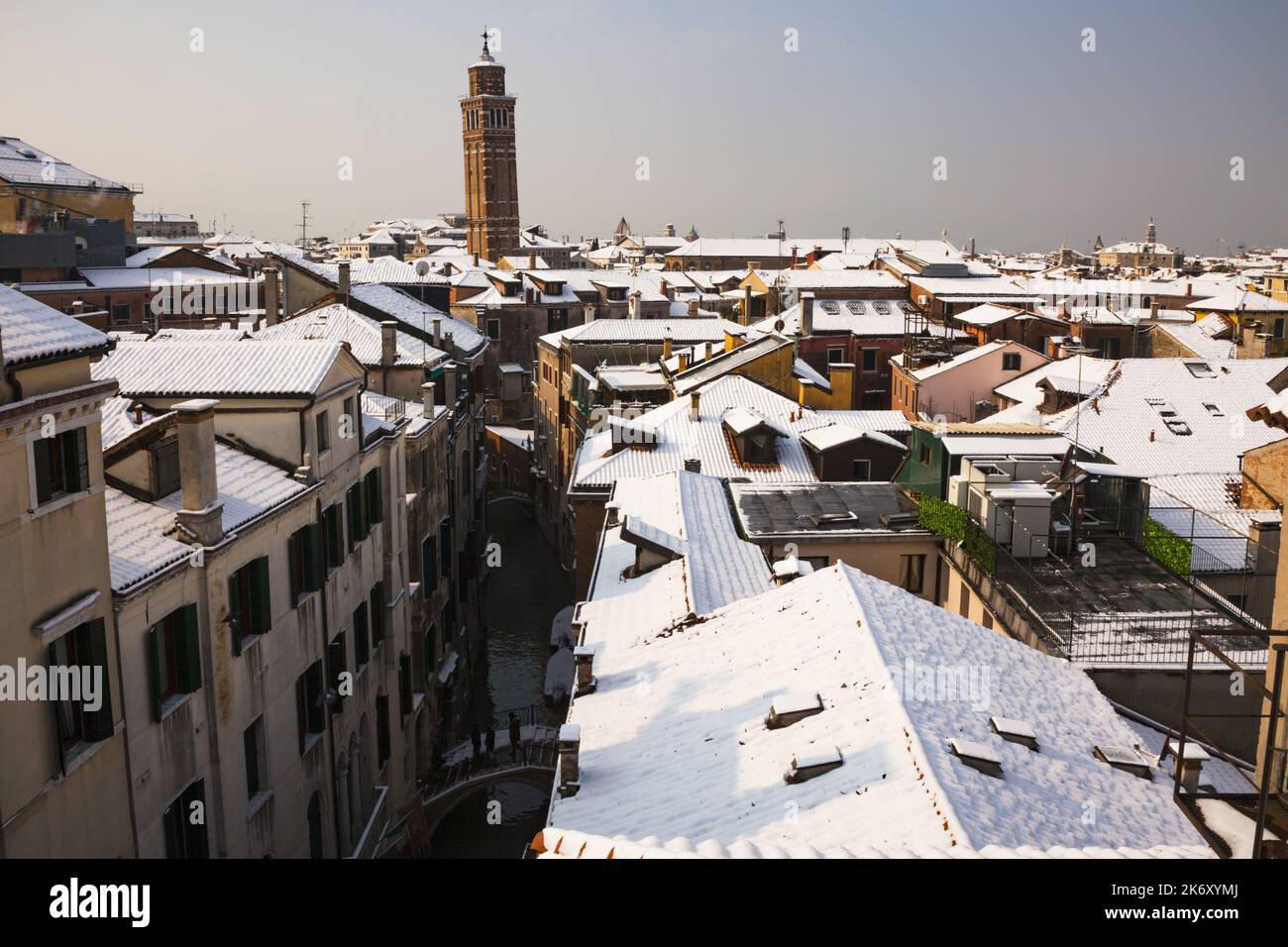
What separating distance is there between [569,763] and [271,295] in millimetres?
23134

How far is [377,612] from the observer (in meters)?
22.8

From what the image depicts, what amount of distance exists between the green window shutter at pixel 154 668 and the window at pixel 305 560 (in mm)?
4267

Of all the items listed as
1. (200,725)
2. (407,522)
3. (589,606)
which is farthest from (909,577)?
(200,725)

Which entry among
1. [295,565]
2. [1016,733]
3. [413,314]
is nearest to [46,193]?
[413,314]

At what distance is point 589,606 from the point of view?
63.8 ft

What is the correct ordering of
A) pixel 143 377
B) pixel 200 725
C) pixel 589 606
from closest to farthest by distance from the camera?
pixel 200 725 → pixel 143 377 → pixel 589 606

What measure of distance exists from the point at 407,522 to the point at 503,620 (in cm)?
1509

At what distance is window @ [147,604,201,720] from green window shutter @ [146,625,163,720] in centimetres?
13

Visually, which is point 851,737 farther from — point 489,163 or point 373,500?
point 489,163

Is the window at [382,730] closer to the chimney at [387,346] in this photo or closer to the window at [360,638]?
the window at [360,638]

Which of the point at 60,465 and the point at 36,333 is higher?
the point at 36,333

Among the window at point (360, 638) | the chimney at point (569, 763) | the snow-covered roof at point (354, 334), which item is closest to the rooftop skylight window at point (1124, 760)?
the chimney at point (569, 763)

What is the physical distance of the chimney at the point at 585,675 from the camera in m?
15.4
